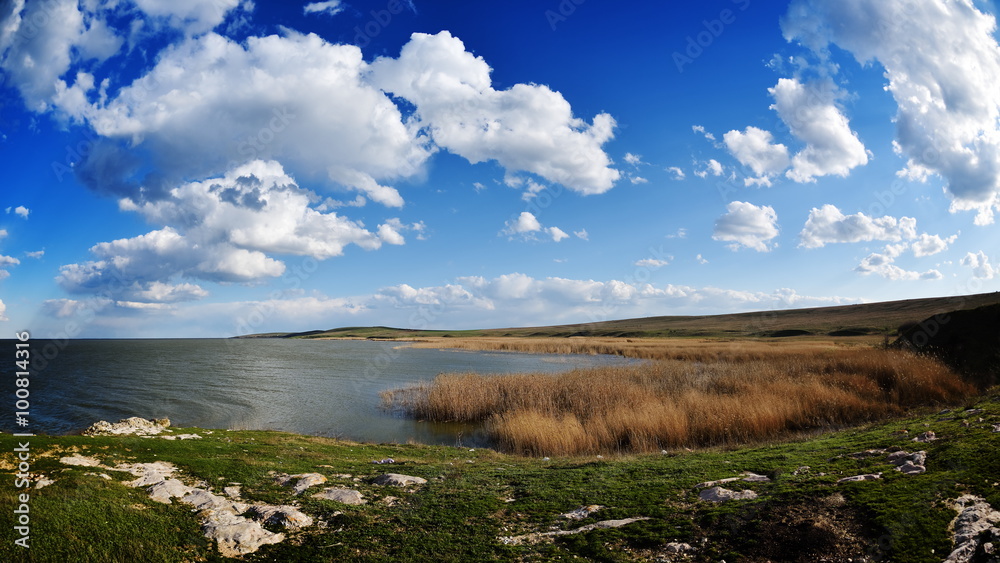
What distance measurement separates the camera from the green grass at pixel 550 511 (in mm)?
4918

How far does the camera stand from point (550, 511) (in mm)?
6785

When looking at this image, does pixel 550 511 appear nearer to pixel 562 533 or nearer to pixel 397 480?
pixel 562 533

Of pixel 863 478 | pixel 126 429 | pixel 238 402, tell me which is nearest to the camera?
pixel 863 478

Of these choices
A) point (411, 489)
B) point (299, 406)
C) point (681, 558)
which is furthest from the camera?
point (299, 406)

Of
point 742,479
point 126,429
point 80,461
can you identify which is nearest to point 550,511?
point 742,479

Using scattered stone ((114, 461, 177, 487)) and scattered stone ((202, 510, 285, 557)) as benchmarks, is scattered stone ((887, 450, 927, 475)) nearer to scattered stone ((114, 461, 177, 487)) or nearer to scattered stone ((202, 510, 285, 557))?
scattered stone ((202, 510, 285, 557))

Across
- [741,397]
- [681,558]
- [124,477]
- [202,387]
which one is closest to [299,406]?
[202,387]

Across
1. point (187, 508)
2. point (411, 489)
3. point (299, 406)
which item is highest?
point (187, 508)

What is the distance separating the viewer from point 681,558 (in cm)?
496

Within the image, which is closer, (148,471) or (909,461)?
(909,461)

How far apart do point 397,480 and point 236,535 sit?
3240 mm

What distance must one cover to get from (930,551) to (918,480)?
1.85 metres

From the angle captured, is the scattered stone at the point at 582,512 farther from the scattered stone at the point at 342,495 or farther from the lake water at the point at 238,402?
the lake water at the point at 238,402

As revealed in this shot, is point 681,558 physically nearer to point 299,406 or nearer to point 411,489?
point 411,489
